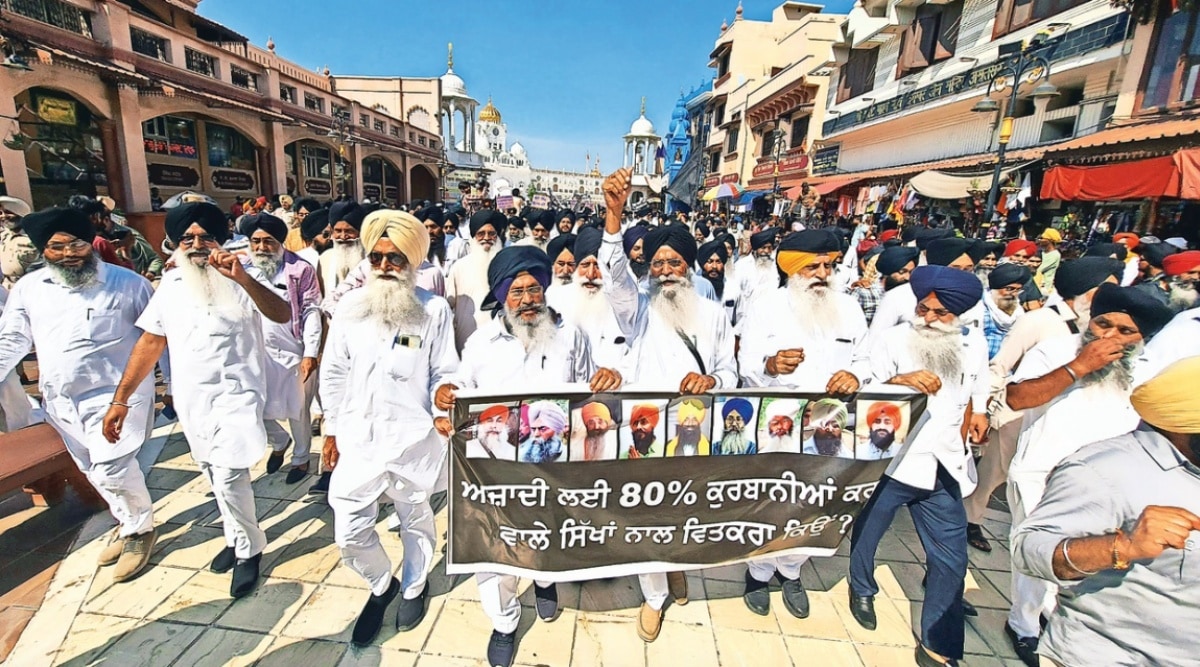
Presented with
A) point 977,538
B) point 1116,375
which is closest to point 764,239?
point 977,538

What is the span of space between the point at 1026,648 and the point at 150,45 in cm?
1850

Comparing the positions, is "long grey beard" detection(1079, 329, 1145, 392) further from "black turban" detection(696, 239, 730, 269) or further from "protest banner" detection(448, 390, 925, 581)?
"black turban" detection(696, 239, 730, 269)

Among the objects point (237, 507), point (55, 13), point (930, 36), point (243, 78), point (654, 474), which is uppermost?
point (930, 36)

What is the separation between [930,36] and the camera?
602 inches

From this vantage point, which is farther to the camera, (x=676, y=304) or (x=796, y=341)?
(x=796, y=341)

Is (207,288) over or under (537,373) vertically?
over

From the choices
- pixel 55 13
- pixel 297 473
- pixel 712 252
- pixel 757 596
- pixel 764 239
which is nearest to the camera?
pixel 757 596

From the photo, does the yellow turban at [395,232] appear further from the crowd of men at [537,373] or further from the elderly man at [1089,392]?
the elderly man at [1089,392]

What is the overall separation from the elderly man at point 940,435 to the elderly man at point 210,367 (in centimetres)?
343

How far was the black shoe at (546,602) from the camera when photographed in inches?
110

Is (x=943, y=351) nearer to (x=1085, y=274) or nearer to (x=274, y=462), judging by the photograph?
(x=1085, y=274)

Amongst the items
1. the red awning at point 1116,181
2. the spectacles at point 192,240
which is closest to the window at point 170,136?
the spectacles at point 192,240

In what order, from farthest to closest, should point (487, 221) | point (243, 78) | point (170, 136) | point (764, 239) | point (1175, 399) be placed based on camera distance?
point (243, 78), point (170, 136), point (764, 239), point (487, 221), point (1175, 399)

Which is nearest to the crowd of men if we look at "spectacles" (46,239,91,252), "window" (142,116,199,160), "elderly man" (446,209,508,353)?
"spectacles" (46,239,91,252)
